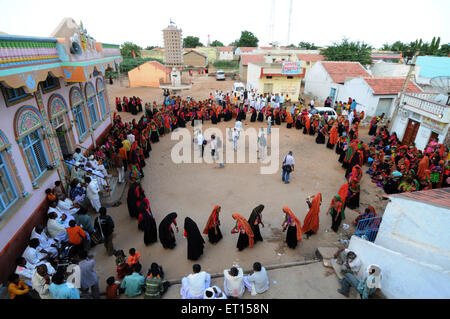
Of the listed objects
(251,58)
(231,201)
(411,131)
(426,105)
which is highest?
(251,58)

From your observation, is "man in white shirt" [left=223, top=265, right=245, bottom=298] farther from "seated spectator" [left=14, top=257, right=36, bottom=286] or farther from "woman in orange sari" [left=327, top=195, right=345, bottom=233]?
"seated spectator" [left=14, top=257, right=36, bottom=286]

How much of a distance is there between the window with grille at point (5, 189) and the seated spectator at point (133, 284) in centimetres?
316

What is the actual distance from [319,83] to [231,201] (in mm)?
18936

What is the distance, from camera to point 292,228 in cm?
609

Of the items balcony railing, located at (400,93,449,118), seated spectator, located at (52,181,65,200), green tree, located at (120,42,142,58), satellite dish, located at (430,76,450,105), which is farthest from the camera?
green tree, located at (120,42,142,58)

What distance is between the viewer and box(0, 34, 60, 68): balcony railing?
481 cm

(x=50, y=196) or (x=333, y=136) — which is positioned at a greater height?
(x=50, y=196)

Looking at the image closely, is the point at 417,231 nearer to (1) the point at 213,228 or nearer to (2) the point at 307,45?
(1) the point at 213,228

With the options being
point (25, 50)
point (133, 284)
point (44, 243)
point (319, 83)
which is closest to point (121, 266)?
point (133, 284)

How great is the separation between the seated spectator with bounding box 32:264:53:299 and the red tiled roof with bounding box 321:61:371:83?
22002 millimetres

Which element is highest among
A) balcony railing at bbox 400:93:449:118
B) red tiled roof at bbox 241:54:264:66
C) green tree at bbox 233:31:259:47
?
green tree at bbox 233:31:259:47

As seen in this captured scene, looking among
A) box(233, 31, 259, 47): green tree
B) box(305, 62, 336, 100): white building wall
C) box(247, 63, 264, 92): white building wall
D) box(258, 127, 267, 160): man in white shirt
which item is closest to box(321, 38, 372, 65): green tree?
box(305, 62, 336, 100): white building wall

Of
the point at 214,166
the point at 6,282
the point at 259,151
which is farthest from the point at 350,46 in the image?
the point at 6,282

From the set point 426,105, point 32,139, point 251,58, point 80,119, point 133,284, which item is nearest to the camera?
point 133,284
